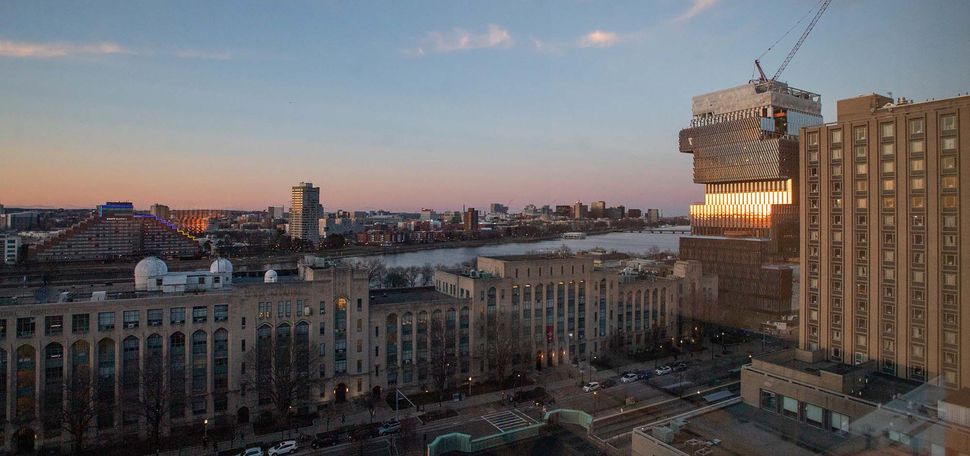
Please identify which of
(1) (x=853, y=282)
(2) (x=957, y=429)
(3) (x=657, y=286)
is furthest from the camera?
(3) (x=657, y=286)

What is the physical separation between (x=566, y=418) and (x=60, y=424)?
12456 mm

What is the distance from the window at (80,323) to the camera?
544 inches

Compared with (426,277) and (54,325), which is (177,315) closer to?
(54,325)

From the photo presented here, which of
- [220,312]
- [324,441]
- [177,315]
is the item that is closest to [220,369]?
[220,312]

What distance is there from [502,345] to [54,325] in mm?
12524

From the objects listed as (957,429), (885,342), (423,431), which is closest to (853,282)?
(885,342)

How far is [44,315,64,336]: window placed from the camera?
533 inches

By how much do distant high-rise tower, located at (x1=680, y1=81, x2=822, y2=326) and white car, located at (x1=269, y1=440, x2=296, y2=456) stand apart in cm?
2338

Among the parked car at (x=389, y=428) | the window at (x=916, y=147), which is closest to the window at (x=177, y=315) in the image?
the parked car at (x=389, y=428)

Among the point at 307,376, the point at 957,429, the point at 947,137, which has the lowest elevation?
the point at 307,376

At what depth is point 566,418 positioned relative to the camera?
13.8m

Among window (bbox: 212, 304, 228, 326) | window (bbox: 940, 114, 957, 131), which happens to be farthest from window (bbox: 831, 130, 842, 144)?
window (bbox: 212, 304, 228, 326)

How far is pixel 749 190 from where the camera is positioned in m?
34.8

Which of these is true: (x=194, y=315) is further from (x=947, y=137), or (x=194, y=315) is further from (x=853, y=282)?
(x=947, y=137)
